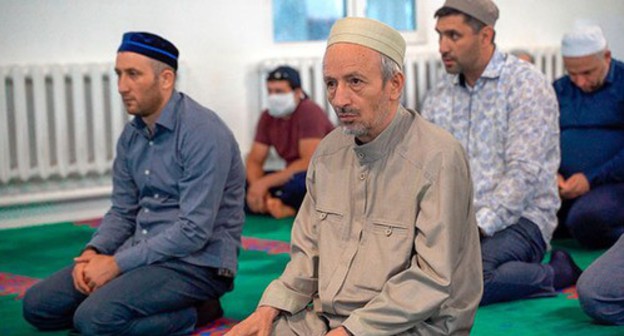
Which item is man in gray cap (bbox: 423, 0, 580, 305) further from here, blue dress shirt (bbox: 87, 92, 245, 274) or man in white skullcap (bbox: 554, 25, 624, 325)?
blue dress shirt (bbox: 87, 92, 245, 274)

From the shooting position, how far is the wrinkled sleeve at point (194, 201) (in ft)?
11.3

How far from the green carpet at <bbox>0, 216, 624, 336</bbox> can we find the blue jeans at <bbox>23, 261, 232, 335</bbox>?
4.2 inches

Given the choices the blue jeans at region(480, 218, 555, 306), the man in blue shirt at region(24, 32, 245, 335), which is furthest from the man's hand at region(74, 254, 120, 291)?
the blue jeans at region(480, 218, 555, 306)

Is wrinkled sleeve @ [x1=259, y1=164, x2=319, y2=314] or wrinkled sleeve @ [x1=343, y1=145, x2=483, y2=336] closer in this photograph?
wrinkled sleeve @ [x1=343, y1=145, x2=483, y2=336]

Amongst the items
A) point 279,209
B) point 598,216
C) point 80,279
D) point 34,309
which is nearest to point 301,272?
point 80,279

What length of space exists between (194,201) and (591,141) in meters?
2.33

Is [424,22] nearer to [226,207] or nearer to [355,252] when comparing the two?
[226,207]

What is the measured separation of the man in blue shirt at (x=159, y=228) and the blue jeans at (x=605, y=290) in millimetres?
1207

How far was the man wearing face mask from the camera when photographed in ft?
20.7

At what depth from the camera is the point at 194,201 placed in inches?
136

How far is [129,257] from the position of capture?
352cm

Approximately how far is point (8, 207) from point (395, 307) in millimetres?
4617

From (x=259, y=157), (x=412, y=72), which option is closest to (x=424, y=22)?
(x=412, y=72)

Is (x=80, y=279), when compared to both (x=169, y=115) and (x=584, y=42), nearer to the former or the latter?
(x=169, y=115)
